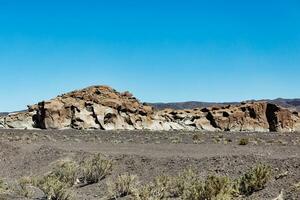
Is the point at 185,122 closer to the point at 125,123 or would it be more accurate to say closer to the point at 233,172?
the point at 125,123

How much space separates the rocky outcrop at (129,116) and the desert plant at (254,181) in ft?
165

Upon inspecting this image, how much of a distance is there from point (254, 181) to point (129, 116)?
176 ft

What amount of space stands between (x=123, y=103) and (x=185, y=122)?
966 centimetres

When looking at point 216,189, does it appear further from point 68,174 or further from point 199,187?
point 68,174

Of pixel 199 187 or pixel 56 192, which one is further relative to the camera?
pixel 56 192

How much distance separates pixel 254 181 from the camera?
50.9 feet

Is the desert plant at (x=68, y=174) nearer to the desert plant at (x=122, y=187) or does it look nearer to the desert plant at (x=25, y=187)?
the desert plant at (x=25, y=187)

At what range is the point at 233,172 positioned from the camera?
1866 cm

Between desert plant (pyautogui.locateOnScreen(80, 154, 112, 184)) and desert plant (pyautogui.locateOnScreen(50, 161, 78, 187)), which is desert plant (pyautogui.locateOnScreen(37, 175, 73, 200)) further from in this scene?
desert plant (pyautogui.locateOnScreen(80, 154, 112, 184))

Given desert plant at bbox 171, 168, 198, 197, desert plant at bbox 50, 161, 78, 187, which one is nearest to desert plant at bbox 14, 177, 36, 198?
desert plant at bbox 50, 161, 78, 187

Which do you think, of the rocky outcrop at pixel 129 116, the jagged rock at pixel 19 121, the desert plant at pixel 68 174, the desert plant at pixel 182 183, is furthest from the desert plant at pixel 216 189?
the jagged rock at pixel 19 121

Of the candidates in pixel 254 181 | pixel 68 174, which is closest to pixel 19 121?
pixel 68 174

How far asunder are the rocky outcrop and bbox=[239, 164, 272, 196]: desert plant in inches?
1984

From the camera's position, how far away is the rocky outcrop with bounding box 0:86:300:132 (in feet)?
219
